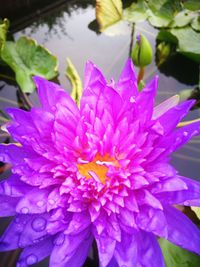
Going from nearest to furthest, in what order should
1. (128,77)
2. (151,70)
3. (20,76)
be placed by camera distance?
(128,77), (20,76), (151,70)

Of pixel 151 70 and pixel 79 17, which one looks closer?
pixel 151 70

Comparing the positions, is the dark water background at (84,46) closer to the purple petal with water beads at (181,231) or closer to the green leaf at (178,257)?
the green leaf at (178,257)

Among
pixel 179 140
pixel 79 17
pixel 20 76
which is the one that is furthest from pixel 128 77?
pixel 79 17

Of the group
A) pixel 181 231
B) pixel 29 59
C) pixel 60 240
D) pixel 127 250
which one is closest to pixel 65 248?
pixel 60 240

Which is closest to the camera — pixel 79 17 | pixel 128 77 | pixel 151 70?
pixel 128 77

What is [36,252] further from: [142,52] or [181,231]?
[142,52]

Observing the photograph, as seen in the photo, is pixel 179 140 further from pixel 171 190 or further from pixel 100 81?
pixel 100 81

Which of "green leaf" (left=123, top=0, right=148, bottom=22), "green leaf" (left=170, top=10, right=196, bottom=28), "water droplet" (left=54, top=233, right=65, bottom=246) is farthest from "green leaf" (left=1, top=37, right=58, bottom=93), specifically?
"water droplet" (left=54, top=233, right=65, bottom=246)
